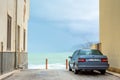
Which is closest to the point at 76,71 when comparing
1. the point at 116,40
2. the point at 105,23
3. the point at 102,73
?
the point at 102,73

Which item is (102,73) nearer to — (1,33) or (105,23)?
(105,23)

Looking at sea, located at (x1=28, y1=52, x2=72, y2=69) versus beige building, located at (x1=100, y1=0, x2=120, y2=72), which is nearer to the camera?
beige building, located at (x1=100, y1=0, x2=120, y2=72)

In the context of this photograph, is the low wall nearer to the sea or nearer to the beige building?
the beige building

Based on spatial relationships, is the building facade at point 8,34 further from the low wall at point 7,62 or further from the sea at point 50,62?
the sea at point 50,62

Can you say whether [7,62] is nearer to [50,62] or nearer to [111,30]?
[111,30]

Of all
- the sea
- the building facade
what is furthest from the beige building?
the sea

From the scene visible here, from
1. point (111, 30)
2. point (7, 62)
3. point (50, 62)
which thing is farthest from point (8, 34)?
point (50, 62)

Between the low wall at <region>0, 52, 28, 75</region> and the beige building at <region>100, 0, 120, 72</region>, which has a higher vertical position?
the beige building at <region>100, 0, 120, 72</region>

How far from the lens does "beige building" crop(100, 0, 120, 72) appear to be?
20609mm

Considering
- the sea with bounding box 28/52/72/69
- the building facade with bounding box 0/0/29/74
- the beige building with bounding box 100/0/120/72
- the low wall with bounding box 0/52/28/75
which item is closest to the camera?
the low wall with bounding box 0/52/28/75

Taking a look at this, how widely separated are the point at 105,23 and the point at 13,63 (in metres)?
6.85

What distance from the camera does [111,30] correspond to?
22281 mm

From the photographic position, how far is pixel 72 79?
1741cm

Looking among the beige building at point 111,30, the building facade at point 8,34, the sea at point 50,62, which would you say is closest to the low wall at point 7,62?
the building facade at point 8,34
